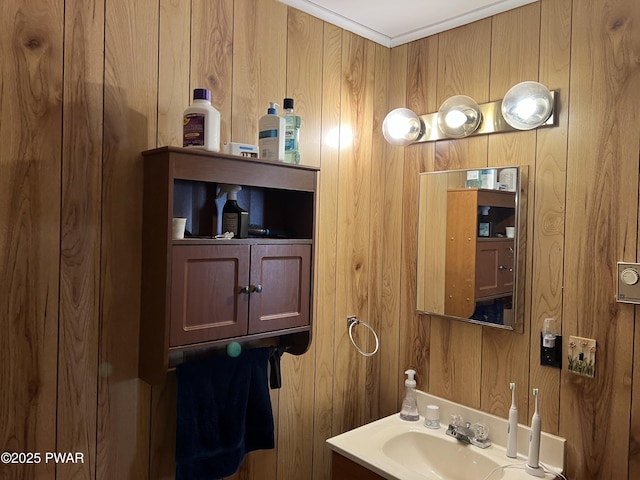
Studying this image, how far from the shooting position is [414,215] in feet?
6.56

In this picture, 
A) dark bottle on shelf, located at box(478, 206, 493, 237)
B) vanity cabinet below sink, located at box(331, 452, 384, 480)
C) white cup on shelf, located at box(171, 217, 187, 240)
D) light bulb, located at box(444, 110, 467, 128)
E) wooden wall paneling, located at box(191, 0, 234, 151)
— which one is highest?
wooden wall paneling, located at box(191, 0, 234, 151)

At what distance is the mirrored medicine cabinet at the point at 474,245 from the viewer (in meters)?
1.68

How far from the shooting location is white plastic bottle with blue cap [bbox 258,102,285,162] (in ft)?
5.08

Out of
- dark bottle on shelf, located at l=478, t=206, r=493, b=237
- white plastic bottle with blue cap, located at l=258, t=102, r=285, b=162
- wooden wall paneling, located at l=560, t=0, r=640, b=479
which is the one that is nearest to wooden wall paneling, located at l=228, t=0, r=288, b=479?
white plastic bottle with blue cap, located at l=258, t=102, r=285, b=162

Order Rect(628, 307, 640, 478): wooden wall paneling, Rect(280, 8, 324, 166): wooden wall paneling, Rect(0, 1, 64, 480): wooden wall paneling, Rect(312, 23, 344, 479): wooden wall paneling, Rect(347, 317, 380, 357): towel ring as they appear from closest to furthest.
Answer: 1. Rect(0, 1, 64, 480): wooden wall paneling
2. Rect(628, 307, 640, 478): wooden wall paneling
3. Rect(280, 8, 324, 166): wooden wall paneling
4. Rect(312, 23, 344, 479): wooden wall paneling
5. Rect(347, 317, 380, 357): towel ring

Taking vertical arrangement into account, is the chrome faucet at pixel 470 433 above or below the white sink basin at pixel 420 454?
above

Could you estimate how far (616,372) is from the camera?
4.84 ft

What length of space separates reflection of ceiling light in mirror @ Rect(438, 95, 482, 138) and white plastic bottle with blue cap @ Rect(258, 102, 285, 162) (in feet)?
2.13

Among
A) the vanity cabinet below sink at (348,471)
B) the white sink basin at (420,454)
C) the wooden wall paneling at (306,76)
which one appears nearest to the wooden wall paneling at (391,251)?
the white sink basin at (420,454)

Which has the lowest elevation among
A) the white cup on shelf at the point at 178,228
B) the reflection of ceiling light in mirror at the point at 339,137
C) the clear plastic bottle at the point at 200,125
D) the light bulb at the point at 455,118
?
the white cup on shelf at the point at 178,228

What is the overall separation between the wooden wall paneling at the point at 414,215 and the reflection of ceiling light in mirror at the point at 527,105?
1.15 ft

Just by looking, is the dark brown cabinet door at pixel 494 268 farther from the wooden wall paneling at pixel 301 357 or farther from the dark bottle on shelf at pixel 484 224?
the wooden wall paneling at pixel 301 357

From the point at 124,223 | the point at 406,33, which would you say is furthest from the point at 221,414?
the point at 406,33

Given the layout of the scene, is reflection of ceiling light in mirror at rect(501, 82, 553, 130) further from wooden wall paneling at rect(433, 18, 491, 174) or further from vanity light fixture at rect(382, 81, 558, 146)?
wooden wall paneling at rect(433, 18, 491, 174)
